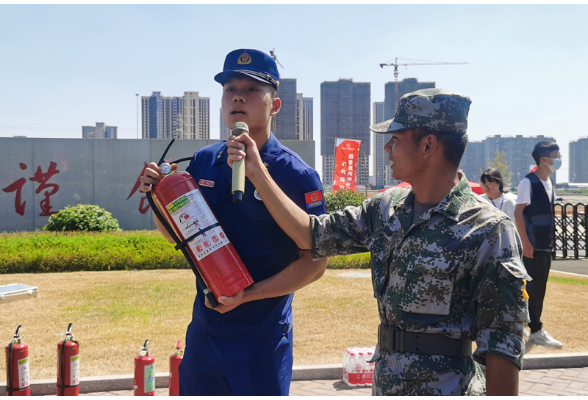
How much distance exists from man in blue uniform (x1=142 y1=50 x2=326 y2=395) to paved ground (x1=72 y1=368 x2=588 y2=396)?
8.73 feet

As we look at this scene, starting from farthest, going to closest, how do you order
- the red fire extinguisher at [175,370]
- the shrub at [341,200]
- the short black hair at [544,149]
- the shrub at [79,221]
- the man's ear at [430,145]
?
the shrub at [341,200] → the shrub at [79,221] → the short black hair at [544,149] → the red fire extinguisher at [175,370] → the man's ear at [430,145]

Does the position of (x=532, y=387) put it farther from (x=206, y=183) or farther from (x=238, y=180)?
(x=238, y=180)

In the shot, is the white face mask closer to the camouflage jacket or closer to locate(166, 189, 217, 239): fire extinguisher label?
the camouflage jacket

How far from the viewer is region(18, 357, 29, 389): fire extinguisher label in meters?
4.39

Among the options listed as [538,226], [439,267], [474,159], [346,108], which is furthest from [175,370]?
[474,159]

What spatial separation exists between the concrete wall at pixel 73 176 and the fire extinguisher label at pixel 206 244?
1661cm

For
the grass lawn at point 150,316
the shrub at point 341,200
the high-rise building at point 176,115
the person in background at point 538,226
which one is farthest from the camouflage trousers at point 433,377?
the high-rise building at point 176,115

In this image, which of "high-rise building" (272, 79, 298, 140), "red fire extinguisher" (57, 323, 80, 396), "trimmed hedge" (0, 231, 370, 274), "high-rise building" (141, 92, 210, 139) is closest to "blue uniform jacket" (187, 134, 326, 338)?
"red fire extinguisher" (57, 323, 80, 396)

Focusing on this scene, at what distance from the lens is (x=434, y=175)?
2.05 m

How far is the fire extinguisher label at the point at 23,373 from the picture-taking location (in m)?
4.39

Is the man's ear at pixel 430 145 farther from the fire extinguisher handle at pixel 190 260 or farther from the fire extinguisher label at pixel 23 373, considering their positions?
the fire extinguisher label at pixel 23 373

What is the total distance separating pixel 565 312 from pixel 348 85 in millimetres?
58355

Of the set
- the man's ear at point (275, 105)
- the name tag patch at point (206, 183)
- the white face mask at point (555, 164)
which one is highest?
the man's ear at point (275, 105)

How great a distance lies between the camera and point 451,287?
1874 mm
